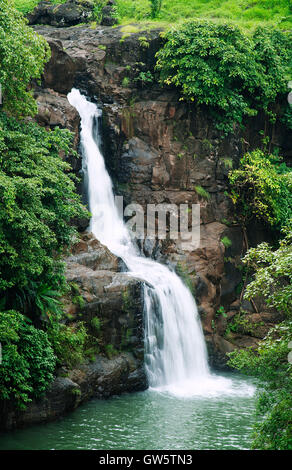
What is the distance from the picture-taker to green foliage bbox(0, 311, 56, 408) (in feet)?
34.0

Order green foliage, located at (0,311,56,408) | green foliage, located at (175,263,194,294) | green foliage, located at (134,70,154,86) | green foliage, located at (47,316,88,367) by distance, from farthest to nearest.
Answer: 1. green foliage, located at (134,70,154,86)
2. green foliage, located at (175,263,194,294)
3. green foliage, located at (47,316,88,367)
4. green foliage, located at (0,311,56,408)


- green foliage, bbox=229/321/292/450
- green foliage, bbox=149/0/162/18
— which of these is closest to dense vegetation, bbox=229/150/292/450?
green foliage, bbox=229/321/292/450

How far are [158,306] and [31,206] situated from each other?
6757 millimetres

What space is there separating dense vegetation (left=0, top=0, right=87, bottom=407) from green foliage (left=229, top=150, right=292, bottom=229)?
9.74m

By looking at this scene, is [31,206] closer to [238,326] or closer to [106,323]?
[106,323]

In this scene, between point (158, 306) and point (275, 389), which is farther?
point (158, 306)

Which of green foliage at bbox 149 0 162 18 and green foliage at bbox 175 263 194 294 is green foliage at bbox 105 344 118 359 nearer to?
green foliage at bbox 175 263 194 294

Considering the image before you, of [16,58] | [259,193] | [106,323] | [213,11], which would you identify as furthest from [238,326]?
[213,11]

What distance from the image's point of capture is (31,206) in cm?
1140

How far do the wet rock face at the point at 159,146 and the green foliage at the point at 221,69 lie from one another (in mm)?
818

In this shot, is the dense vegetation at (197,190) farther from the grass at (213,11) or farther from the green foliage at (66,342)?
the grass at (213,11)

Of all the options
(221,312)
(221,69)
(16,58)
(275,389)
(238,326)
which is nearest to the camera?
(275,389)

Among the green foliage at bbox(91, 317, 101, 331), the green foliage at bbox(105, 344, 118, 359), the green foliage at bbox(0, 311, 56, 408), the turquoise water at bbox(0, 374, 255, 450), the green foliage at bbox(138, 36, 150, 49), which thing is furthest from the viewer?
the green foliage at bbox(138, 36, 150, 49)

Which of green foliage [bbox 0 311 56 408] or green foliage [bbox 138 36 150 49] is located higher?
green foliage [bbox 138 36 150 49]
